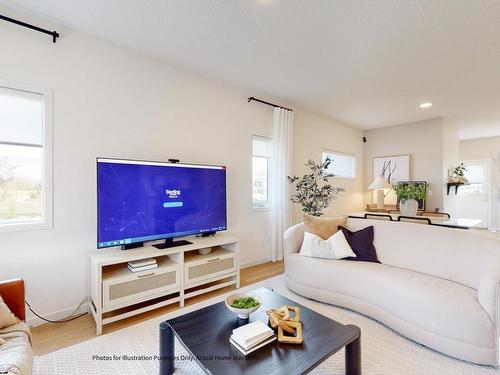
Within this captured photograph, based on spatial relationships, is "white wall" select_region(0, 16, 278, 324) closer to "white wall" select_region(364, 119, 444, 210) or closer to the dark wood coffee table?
the dark wood coffee table

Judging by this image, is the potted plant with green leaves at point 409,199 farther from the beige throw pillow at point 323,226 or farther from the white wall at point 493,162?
the white wall at point 493,162

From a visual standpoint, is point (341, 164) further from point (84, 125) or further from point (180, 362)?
point (180, 362)

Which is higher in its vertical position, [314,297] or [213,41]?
[213,41]

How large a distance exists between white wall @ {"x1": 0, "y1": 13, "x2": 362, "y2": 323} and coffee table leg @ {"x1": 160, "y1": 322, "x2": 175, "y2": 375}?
1.37 metres

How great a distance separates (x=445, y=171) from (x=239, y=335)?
5736 millimetres

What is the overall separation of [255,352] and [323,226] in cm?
186

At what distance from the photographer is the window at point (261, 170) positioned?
3.96 meters

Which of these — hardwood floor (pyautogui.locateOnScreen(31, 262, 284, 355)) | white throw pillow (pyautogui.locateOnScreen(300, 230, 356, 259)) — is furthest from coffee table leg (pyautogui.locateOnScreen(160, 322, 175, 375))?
white throw pillow (pyautogui.locateOnScreen(300, 230, 356, 259))

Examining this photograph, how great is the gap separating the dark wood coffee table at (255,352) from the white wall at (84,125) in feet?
4.71

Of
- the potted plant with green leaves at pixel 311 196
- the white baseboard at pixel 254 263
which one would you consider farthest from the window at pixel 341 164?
the white baseboard at pixel 254 263

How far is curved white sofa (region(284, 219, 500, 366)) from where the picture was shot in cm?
165

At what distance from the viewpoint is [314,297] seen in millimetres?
2561

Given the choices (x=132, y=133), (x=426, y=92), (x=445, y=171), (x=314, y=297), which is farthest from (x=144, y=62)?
(x=445, y=171)

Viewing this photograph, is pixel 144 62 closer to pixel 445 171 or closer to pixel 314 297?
pixel 314 297
